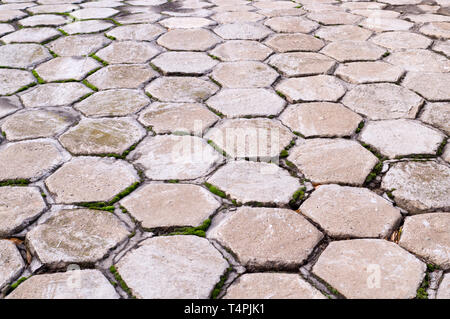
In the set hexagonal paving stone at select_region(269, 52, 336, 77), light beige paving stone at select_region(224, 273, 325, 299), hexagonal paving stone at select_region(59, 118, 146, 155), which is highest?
hexagonal paving stone at select_region(269, 52, 336, 77)

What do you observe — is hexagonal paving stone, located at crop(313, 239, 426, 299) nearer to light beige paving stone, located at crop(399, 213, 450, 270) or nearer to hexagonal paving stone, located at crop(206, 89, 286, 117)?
light beige paving stone, located at crop(399, 213, 450, 270)

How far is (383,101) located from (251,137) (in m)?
0.66

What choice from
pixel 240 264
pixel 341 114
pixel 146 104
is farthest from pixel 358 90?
pixel 240 264

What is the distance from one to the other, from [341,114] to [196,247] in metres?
0.94

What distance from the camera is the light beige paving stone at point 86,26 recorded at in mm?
2752

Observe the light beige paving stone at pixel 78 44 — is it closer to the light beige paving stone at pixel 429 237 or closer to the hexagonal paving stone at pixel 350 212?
the hexagonal paving stone at pixel 350 212

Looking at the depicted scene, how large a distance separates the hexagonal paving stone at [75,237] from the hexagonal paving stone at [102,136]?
357 mm

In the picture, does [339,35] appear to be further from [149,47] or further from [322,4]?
[149,47]

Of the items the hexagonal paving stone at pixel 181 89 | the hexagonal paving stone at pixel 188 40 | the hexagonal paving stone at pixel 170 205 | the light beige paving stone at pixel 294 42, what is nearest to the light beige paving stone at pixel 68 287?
the hexagonal paving stone at pixel 170 205

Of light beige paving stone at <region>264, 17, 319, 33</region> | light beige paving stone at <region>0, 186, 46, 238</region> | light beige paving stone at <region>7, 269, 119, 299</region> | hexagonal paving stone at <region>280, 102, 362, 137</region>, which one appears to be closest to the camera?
light beige paving stone at <region>7, 269, 119, 299</region>

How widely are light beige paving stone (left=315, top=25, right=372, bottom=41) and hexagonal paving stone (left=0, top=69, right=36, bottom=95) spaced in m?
1.71

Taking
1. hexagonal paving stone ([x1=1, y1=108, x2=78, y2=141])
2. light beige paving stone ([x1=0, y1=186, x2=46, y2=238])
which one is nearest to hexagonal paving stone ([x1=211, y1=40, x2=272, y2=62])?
hexagonal paving stone ([x1=1, y1=108, x2=78, y2=141])

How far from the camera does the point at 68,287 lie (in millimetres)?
1012

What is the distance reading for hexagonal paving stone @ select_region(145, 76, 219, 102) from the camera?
1912 millimetres
